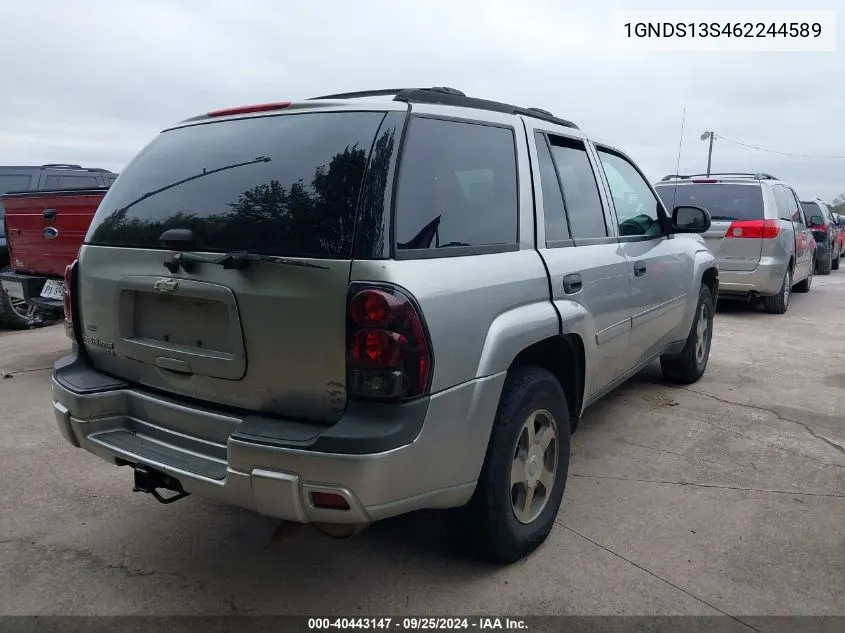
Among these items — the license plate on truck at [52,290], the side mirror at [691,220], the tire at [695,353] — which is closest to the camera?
the side mirror at [691,220]

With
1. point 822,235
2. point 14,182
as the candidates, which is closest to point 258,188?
point 14,182

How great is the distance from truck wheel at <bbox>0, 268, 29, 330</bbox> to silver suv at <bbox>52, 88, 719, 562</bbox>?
5742 mm

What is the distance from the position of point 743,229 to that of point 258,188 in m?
7.51

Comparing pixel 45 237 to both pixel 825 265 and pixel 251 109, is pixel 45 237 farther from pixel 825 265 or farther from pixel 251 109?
pixel 825 265

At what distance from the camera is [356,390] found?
2.19 metres

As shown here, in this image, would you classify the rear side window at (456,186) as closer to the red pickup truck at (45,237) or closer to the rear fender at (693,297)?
the rear fender at (693,297)

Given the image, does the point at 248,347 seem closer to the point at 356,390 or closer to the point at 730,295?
the point at 356,390

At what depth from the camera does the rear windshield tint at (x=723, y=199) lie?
28.0 feet

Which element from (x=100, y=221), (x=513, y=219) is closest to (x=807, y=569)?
(x=513, y=219)

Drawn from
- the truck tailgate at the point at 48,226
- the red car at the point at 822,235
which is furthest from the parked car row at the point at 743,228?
the truck tailgate at the point at 48,226

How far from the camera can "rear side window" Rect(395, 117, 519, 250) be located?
7.73 feet

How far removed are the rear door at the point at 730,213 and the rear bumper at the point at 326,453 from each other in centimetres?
697

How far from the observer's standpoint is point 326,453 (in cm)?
212

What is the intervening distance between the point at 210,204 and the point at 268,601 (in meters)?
1.51
